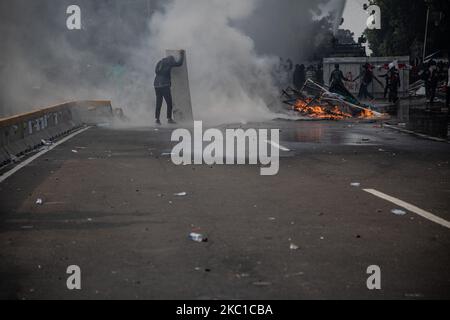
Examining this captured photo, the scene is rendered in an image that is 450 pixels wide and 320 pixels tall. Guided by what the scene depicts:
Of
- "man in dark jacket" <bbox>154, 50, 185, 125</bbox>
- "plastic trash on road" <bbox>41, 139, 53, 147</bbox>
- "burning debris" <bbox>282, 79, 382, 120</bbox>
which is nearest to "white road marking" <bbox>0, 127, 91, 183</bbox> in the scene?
"plastic trash on road" <bbox>41, 139, 53, 147</bbox>

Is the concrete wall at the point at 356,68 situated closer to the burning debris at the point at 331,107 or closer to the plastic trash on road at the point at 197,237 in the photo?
the burning debris at the point at 331,107

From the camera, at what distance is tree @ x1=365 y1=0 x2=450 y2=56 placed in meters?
49.9

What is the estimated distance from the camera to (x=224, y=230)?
279 inches

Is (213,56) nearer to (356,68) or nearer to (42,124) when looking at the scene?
(42,124)

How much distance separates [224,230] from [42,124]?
1080 cm

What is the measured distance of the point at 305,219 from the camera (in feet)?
24.8

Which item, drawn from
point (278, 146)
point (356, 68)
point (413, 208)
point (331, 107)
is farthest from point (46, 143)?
point (356, 68)

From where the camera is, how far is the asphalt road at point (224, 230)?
5.29m

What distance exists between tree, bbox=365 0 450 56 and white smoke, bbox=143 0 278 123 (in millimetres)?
22410

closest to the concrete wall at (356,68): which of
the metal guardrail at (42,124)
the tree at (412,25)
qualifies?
the tree at (412,25)

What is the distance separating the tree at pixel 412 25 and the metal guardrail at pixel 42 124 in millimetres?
29774

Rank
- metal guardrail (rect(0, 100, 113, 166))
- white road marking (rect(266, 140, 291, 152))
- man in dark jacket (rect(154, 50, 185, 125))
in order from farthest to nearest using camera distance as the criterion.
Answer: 1. man in dark jacket (rect(154, 50, 185, 125))
2. white road marking (rect(266, 140, 291, 152))
3. metal guardrail (rect(0, 100, 113, 166))

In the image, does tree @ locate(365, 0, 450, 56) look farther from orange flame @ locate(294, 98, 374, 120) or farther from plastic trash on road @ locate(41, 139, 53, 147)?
plastic trash on road @ locate(41, 139, 53, 147)

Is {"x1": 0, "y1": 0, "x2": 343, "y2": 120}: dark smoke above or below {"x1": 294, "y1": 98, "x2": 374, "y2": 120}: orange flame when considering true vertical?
above
